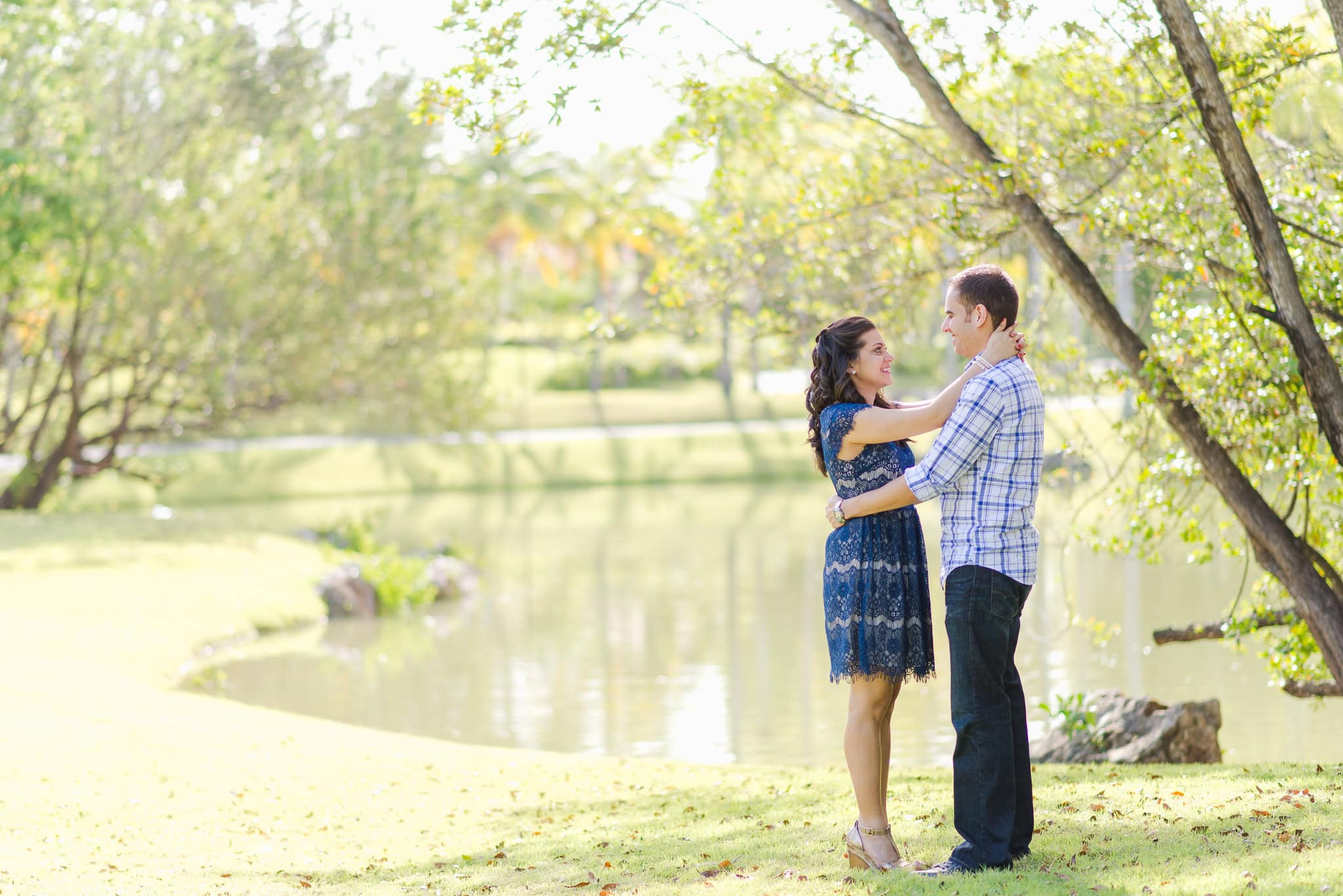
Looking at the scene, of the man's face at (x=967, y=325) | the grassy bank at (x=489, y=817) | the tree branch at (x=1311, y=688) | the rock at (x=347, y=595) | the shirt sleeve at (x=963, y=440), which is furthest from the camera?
the rock at (x=347, y=595)

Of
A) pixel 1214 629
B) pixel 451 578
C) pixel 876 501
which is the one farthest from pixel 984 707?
pixel 451 578

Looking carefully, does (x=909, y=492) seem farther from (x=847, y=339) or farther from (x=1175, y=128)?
(x=1175, y=128)

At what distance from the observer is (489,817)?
325 inches

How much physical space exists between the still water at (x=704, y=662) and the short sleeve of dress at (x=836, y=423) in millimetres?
4578

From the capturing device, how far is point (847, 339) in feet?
17.3

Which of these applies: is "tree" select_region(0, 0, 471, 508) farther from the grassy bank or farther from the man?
the man

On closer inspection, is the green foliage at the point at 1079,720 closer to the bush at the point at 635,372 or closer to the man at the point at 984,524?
the man at the point at 984,524

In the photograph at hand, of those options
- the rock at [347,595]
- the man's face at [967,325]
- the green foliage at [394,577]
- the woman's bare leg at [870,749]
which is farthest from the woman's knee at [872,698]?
the green foliage at [394,577]

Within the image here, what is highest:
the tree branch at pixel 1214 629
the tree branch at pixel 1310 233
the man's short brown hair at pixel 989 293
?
the tree branch at pixel 1310 233

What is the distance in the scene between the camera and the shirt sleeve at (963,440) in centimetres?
497

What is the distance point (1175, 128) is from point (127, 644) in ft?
41.4

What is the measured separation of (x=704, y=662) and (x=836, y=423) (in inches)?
438

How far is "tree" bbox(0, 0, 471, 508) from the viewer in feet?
74.7

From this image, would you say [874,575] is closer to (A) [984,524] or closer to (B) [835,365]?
(A) [984,524]
